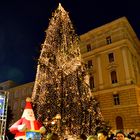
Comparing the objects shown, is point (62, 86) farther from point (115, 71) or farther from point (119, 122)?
point (115, 71)

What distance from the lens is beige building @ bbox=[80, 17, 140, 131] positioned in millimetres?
23406

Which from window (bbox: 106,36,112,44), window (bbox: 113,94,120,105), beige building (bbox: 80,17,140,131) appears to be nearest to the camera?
beige building (bbox: 80,17,140,131)

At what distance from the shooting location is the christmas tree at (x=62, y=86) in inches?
556

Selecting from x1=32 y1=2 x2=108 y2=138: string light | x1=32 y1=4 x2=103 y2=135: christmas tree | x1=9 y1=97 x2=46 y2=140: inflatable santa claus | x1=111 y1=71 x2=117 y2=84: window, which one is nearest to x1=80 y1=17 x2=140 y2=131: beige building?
x1=111 y1=71 x2=117 y2=84: window

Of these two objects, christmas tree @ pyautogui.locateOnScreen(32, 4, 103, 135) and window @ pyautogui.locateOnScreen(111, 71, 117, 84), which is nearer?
christmas tree @ pyautogui.locateOnScreen(32, 4, 103, 135)

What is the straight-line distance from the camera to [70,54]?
623 inches

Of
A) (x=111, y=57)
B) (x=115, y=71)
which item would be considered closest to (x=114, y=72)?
(x=115, y=71)

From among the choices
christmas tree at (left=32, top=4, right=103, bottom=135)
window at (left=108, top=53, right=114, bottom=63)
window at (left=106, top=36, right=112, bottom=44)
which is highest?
window at (left=106, top=36, right=112, bottom=44)

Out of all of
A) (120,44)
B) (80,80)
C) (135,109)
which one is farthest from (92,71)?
(80,80)

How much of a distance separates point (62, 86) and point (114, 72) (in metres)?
12.7

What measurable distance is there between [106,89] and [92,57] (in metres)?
4.85

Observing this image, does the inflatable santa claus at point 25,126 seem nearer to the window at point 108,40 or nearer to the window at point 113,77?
the window at point 113,77

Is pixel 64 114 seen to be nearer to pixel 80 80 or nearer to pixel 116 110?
pixel 80 80

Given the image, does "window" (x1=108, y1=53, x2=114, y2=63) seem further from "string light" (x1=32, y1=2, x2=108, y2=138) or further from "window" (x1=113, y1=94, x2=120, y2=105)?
"string light" (x1=32, y1=2, x2=108, y2=138)
